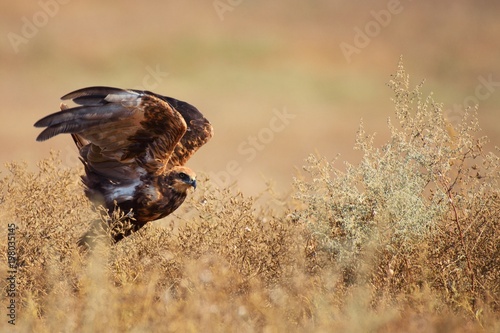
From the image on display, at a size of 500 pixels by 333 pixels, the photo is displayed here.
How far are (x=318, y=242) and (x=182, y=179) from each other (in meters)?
1.31

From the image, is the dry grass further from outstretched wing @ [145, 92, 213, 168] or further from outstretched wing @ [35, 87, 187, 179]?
outstretched wing @ [145, 92, 213, 168]

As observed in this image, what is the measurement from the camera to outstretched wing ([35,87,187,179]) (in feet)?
23.0

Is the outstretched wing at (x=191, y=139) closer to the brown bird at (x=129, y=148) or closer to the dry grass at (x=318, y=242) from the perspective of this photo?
the brown bird at (x=129, y=148)

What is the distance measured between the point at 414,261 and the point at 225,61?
81.9ft

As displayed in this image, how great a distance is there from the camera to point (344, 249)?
22.1ft

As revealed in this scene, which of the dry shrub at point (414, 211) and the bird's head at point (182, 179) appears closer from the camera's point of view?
the dry shrub at point (414, 211)

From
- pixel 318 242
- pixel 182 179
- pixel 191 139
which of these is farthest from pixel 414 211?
pixel 191 139

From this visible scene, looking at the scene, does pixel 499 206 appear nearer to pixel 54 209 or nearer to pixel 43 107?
pixel 54 209

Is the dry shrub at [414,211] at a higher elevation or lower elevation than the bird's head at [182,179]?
higher

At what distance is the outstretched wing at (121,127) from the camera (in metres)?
Result: 7.02

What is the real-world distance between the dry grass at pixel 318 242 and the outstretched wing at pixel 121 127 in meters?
0.44

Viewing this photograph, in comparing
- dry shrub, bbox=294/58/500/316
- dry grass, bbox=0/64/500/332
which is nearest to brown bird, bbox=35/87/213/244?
dry grass, bbox=0/64/500/332

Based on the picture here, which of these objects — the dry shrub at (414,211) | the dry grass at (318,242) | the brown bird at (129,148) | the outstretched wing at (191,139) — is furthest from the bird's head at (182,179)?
the dry shrub at (414,211)

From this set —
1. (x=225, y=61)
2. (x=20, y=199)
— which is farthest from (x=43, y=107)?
(x=20, y=199)
